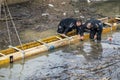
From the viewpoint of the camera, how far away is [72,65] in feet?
48.0

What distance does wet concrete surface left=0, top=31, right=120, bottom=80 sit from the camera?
44.1 ft

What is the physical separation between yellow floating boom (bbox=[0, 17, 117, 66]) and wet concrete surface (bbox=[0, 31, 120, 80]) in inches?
8.8

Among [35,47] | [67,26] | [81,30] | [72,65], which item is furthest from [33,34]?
[72,65]

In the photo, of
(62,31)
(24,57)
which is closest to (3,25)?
(62,31)

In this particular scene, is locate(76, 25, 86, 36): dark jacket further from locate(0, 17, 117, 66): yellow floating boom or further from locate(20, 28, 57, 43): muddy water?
locate(20, 28, 57, 43): muddy water

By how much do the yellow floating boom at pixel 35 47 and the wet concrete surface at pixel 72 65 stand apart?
0.73ft

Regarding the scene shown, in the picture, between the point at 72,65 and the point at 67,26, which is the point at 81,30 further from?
the point at 72,65

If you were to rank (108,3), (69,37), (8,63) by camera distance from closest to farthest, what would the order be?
1. (8,63)
2. (69,37)
3. (108,3)

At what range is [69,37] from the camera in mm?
17156

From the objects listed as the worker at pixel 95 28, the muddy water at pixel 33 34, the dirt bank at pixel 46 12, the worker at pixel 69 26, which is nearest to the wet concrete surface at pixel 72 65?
the worker at pixel 95 28

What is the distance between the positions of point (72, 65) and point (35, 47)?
194 cm

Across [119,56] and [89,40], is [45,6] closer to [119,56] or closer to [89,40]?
[89,40]

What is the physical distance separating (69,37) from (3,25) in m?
4.36

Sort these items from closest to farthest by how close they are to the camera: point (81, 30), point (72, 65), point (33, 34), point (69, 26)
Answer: point (72, 65) → point (81, 30) → point (69, 26) → point (33, 34)
